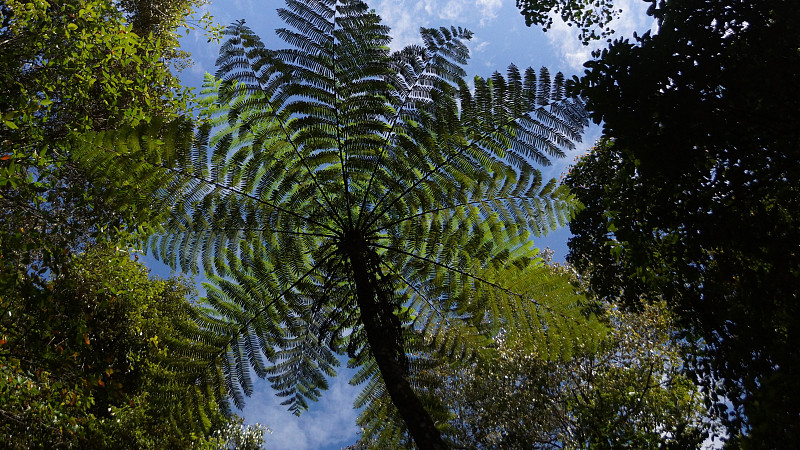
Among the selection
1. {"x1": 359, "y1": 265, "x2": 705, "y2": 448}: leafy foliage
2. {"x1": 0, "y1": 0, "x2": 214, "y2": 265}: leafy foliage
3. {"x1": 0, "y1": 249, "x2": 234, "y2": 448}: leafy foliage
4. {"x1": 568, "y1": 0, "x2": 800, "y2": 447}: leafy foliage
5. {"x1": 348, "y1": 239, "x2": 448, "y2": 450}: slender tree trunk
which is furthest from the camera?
{"x1": 359, "y1": 265, "x2": 705, "y2": 448}: leafy foliage

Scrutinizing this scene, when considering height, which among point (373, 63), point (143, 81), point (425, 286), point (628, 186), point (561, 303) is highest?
point (143, 81)

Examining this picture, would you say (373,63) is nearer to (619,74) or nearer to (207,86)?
(207,86)

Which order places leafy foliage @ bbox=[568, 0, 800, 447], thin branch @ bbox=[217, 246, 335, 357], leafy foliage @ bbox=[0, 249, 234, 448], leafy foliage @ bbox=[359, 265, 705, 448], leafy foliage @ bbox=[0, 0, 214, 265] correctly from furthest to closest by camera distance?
leafy foliage @ bbox=[359, 265, 705, 448], leafy foliage @ bbox=[0, 0, 214, 265], thin branch @ bbox=[217, 246, 335, 357], leafy foliage @ bbox=[0, 249, 234, 448], leafy foliage @ bbox=[568, 0, 800, 447]

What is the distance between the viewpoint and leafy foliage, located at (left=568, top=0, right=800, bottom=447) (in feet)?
7.91

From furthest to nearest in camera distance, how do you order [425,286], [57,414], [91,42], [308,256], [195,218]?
[91,42] < [57,414] < [308,256] < [425,286] < [195,218]

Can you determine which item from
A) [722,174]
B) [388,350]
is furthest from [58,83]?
[722,174]

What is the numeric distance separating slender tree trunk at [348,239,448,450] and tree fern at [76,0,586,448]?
281 mm

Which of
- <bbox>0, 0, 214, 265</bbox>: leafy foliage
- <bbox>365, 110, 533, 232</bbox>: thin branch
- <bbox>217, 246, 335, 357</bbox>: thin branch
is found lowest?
<bbox>217, 246, 335, 357</bbox>: thin branch

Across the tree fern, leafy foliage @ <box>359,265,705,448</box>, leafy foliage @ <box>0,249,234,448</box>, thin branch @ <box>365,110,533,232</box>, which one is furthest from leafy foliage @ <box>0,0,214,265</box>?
leafy foliage @ <box>359,265,705,448</box>

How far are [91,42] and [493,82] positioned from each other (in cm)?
500

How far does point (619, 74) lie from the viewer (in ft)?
9.52

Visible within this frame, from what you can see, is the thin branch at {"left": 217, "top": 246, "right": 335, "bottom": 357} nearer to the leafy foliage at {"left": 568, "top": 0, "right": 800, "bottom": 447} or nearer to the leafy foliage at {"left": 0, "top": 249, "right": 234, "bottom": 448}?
the leafy foliage at {"left": 0, "top": 249, "right": 234, "bottom": 448}

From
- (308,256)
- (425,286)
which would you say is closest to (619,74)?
(425,286)

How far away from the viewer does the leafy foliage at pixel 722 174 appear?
94.9 inches
